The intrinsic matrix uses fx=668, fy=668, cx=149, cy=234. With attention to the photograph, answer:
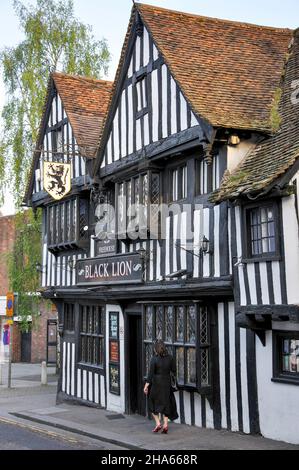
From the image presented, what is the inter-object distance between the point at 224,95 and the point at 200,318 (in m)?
4.27

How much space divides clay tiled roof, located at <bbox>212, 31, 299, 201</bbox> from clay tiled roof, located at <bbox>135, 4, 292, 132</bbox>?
0.32 metres

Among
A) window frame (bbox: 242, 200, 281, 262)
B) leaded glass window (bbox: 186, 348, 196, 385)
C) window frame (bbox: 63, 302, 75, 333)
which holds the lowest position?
leaded glass window (bbox: 186, 348, 196, 385)

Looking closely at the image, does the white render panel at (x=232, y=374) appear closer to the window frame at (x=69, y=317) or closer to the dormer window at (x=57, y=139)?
the window frame at (x=69, y=317)

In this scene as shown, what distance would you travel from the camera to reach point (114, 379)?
620 inches

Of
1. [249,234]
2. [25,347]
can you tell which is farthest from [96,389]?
[25,347]

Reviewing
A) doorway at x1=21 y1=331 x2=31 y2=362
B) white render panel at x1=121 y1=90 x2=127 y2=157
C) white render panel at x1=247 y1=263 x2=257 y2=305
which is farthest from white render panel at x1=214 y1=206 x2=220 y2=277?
doorway at x1=21 y1=331 x2=31 y2=362

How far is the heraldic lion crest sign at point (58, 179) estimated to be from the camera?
53.2 ft

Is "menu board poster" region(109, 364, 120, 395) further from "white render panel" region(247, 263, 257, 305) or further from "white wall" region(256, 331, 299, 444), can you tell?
"white render panel" region(247, 263, 257, 305)

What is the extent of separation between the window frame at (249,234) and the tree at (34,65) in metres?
13.8

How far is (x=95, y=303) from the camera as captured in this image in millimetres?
16969

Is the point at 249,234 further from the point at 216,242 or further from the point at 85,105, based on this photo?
the point at 85,105

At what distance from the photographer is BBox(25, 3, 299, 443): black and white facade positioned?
1074cm

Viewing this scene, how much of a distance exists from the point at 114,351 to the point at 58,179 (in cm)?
439
